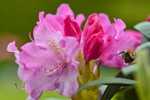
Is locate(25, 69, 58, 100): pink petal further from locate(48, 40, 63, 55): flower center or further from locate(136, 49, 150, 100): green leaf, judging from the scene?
locate(136, 49, 150, 100): green leaf

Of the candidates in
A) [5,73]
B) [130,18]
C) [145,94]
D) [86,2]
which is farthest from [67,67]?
[86,2]

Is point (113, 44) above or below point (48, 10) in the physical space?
above

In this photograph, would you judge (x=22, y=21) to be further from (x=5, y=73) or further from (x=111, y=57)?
(x=111, y=57)

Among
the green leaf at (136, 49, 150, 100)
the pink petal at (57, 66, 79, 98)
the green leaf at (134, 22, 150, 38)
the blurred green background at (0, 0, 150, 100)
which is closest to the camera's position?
the green leaf at (136, 49, 150, 100)

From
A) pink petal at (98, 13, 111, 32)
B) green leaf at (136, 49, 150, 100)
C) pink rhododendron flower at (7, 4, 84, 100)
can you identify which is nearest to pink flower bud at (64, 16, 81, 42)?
pink rhododendron flower at (7, 4, 84, 100)

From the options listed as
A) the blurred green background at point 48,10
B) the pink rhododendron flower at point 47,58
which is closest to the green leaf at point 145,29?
the pink rhododendron flower at point 47,58

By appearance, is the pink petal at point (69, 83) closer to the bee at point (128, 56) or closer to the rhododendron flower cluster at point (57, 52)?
the rhododendron flower cluster at point (57, 52)

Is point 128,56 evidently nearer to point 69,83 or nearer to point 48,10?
point 69,83

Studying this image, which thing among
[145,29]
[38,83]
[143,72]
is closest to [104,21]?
[145,29]
